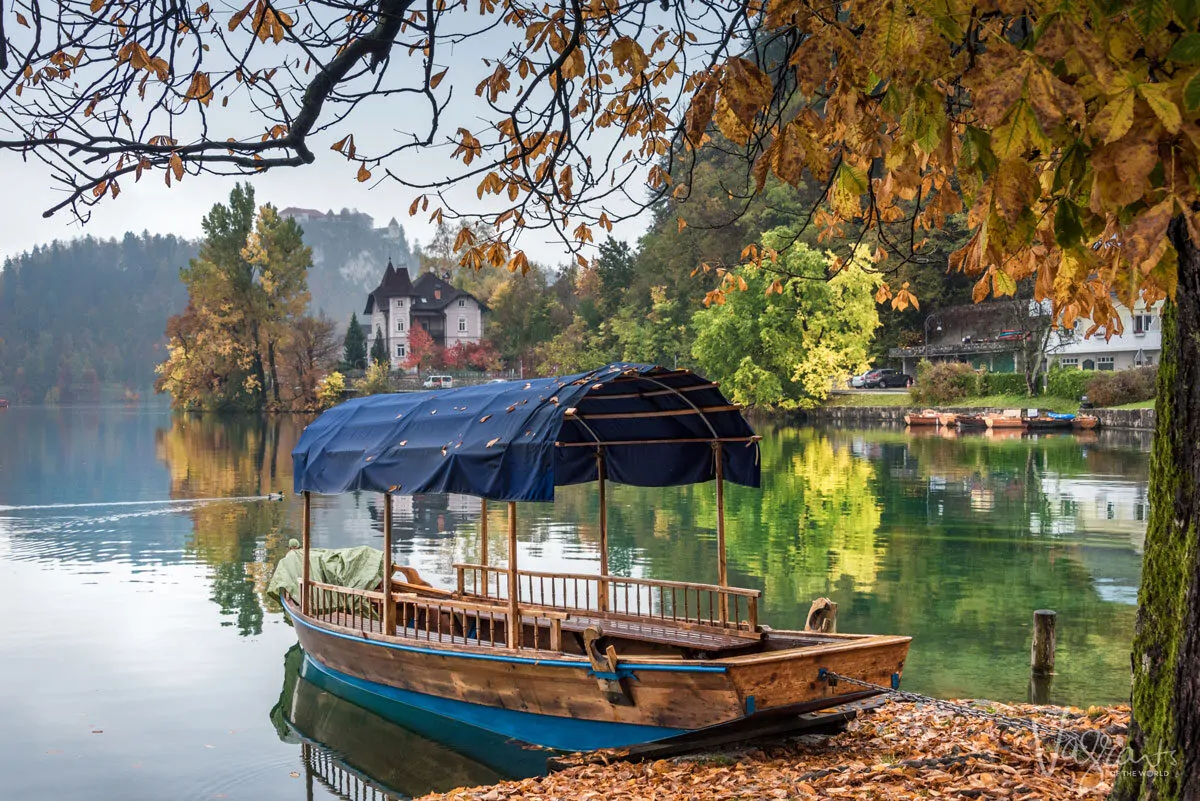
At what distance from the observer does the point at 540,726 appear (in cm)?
1123

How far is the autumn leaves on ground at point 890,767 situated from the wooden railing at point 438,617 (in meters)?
1.94

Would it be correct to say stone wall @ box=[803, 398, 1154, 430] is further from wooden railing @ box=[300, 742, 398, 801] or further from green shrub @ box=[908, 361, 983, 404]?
wooden railing @ box=[300, 742, 398, 801]

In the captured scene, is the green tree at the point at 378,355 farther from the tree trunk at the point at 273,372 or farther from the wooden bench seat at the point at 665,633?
the wooden bench seat at the point at 665,633

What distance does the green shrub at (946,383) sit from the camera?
65.6 meters

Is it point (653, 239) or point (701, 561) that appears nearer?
point (701, 561)

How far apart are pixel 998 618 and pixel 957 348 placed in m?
56.5

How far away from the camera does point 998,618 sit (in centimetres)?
1711

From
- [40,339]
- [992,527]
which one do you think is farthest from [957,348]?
[40,339]

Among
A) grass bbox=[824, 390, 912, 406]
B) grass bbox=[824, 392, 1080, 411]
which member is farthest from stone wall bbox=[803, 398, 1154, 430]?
grass bbox=[824, 390, 912, 406]

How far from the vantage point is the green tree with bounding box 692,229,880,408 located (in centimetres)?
6222

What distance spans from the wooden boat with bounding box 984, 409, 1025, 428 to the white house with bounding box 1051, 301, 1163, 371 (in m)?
5.93

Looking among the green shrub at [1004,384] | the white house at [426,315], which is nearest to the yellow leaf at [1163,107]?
the green shrub at [1004,384]

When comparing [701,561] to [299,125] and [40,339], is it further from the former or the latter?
Answer: [40,339]

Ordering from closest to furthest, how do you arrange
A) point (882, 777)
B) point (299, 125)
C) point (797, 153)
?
point (797, 153) → point (299, 125) → point (882, 777)
